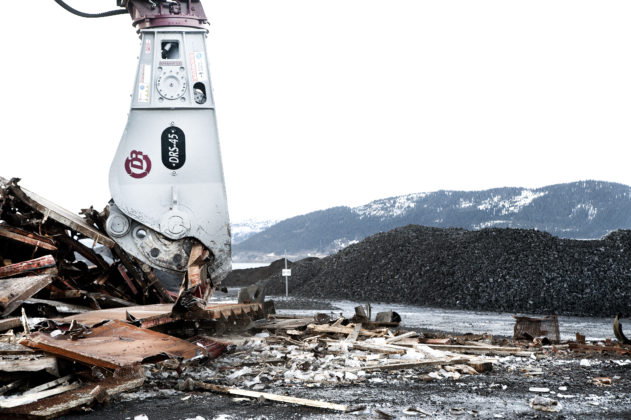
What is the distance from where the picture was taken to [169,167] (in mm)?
7777

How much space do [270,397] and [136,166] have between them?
3.67 meters

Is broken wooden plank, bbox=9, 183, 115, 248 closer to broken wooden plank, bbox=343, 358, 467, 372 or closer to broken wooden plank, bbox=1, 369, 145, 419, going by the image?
broken wooden plank, bbox=1, 369, 145, 419

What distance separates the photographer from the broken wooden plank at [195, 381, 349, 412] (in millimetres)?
5039

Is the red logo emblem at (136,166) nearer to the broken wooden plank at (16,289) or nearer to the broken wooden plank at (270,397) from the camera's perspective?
the broken wooden plank at (16,289)

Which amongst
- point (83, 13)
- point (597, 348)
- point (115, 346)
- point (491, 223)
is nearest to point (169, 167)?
point (83, 13)

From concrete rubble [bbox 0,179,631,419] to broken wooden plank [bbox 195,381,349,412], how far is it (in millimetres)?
10

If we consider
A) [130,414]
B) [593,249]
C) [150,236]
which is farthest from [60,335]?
[593,249]

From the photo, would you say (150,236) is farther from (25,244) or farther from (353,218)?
(353,218)

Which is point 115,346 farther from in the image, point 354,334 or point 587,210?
point 587,210

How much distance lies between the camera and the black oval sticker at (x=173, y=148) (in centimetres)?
778

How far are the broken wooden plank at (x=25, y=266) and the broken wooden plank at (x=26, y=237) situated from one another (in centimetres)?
46

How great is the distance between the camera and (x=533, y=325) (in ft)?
36.8

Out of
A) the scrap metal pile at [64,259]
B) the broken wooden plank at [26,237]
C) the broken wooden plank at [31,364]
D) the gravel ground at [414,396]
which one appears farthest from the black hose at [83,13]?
the broken wooden plank at [31,364]

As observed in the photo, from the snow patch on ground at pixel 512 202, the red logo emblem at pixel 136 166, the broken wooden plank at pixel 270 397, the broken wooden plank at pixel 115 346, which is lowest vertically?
the broken wooden plank at pixel 270 397
